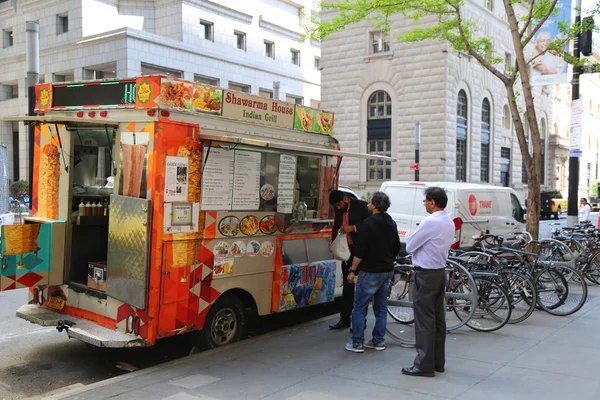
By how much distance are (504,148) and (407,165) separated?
37.5 feet

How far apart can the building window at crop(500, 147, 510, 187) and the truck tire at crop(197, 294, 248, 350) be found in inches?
1450

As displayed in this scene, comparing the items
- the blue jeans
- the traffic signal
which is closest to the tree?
the traffic signal

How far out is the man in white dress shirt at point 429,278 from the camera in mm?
5406

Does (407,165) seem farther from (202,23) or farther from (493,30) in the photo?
(202,23)

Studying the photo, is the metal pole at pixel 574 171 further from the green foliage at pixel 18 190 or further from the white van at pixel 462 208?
the green foliage at pixel 18 190

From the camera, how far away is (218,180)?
6.31m

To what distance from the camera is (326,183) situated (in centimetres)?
815

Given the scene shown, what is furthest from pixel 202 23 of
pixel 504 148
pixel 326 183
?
pixel 326 183

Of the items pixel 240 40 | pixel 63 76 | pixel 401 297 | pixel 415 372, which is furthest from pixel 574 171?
pixel 63 76

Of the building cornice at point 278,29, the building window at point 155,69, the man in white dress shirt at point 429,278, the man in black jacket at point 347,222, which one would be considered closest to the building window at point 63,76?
the building window at point 155,69

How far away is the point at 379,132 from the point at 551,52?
866 inches

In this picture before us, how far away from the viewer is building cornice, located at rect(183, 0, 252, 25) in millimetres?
36812

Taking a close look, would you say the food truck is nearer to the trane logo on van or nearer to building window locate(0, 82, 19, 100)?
the trane logo on van

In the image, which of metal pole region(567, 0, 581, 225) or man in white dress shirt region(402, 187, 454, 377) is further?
metal pole region(567, 0, 581, 225)
